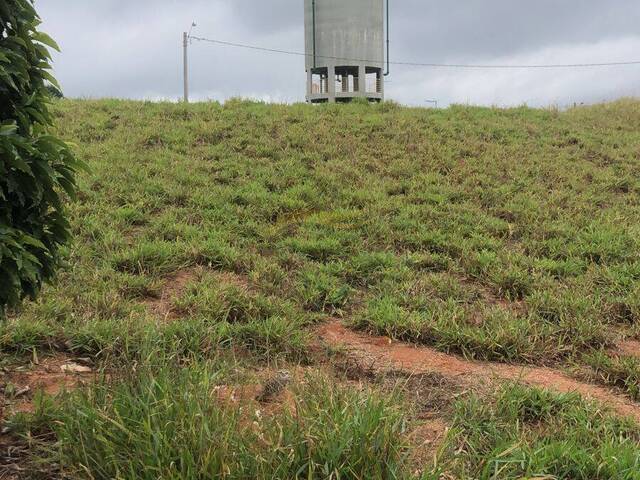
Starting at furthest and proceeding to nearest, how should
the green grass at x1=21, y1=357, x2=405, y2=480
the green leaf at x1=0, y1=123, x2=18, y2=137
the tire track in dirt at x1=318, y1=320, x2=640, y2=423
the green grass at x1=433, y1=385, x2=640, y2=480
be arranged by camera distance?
the tire track in dirt at x1=318, y1=320, x2=640, y2=423
the green grass at x1=433, y1=385, x2=640, y2=480
the green leaf at x1=0, y1=123, x2=18, y2=137
the green grass at x1=21, y1=357, x2=405, y2=480

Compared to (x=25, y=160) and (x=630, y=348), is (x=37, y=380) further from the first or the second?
(x=630, y=348)

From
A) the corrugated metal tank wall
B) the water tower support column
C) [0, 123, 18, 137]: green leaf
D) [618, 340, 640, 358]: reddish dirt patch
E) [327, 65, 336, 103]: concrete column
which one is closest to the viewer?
[0, 123, 18, 137]: green leaf

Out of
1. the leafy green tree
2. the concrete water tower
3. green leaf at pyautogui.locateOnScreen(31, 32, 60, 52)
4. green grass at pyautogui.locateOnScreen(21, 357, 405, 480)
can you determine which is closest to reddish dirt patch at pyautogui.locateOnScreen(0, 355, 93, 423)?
green grass at pyautogui.locateOnScreen(21, 357, 405, 480)

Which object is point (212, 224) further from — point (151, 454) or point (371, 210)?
point (151, 454)

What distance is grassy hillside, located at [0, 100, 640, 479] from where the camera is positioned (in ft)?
6.54

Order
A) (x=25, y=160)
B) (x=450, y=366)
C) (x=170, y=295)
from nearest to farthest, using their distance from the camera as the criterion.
Result: (x=25, y=160)
(x=450, y=366)
(x=170, y=295)

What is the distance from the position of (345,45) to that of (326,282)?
17.2 meters

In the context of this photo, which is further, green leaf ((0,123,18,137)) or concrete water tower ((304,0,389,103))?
concrete water tower ((304,0,389,103))

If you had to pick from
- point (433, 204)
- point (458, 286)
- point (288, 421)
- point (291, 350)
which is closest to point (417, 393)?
point (291, 350)

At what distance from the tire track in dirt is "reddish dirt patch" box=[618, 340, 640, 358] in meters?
0.65

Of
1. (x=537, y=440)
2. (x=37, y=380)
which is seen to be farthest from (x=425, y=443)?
(x=37, y=380)

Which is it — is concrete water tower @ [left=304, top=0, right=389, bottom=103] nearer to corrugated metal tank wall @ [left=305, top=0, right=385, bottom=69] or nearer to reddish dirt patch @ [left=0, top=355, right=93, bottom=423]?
corrugated metal tank wall @ [left=305, top=0, right=385, bottom=69]

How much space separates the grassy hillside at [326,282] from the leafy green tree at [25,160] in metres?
0.61

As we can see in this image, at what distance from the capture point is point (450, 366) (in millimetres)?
3576
